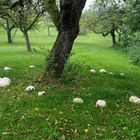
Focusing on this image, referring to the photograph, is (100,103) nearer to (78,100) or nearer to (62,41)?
(78,100)

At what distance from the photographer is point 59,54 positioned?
34.6 feet

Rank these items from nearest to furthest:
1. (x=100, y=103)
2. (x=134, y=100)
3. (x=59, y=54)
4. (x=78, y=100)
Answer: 1. (x=100, y=103)
2. (x=78, y=100)
3. (x=134, y=100)
4. (x=59, y=54)

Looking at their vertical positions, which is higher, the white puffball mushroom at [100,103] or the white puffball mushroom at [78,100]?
the white puffball mushroom at [78,100]

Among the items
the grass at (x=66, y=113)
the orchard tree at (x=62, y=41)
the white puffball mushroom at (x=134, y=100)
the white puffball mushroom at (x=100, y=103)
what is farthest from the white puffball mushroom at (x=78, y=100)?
the orchard tree at (x=62, y=41)

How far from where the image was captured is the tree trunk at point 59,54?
34.4 feet

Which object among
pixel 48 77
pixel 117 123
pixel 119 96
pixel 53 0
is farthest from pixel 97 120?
pixel 53 0

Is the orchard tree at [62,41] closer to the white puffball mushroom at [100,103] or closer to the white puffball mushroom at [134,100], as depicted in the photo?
the white puffball mushroom at [100,103]

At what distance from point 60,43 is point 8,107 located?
294cm

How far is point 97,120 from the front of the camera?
7883mm

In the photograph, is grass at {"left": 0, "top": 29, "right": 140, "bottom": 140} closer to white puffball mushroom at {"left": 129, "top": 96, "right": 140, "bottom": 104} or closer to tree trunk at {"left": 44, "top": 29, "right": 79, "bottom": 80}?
white puffball mushroom at {"left": 129, "top": 96, "right": 140, "bottom": 104}

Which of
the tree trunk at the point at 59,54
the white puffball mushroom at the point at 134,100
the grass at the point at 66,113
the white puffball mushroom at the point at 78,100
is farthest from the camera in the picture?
the tree trunk at the point at 59,54

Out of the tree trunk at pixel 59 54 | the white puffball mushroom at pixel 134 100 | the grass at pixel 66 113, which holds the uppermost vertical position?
the tree trunk at pixel 59 54

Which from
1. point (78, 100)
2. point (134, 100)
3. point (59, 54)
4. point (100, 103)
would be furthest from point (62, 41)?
point (134, 100)

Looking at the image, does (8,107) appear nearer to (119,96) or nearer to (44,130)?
(44,130)
